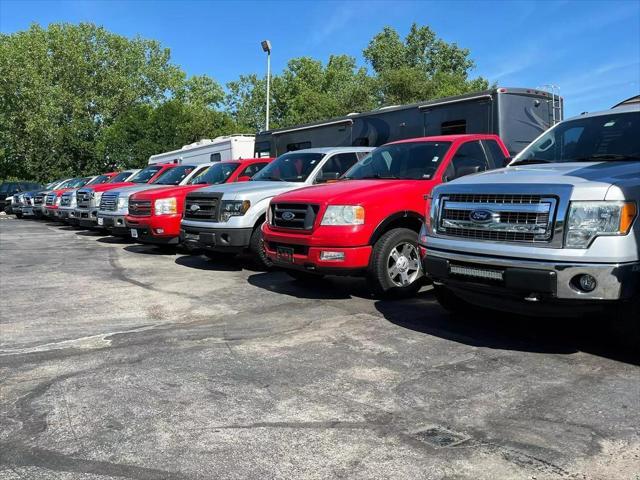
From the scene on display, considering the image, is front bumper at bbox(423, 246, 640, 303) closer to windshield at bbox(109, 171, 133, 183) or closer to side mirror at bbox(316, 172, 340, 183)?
side mirror at bbox(316, 172, 340, 183)

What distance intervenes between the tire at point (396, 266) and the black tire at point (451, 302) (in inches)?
34.7

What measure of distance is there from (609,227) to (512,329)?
1.75 metres

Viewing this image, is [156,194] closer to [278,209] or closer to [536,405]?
[278,209]

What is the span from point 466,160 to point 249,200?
3.28 metres

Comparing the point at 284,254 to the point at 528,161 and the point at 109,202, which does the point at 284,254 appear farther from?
the point at 109,202

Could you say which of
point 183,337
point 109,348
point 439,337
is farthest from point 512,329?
point 109,348

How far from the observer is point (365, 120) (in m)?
15.1

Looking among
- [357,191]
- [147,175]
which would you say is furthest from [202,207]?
[147,175]

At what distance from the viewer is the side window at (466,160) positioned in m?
7.72

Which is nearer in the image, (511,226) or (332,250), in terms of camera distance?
(511,226)

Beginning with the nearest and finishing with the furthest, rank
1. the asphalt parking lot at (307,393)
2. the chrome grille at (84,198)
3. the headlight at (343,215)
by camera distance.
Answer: the asphalt parking lot at (307,393), the headlight at (343,215), the chrome grille at (84,198)

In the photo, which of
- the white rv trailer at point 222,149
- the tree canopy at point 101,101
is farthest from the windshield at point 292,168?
the tree canopy at point 101,101

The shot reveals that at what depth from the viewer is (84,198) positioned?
16.3 meters

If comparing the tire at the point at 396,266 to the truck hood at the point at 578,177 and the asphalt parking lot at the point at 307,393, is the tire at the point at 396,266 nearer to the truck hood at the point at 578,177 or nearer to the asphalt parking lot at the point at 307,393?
the asphalt parking lot at the point at 307,393
